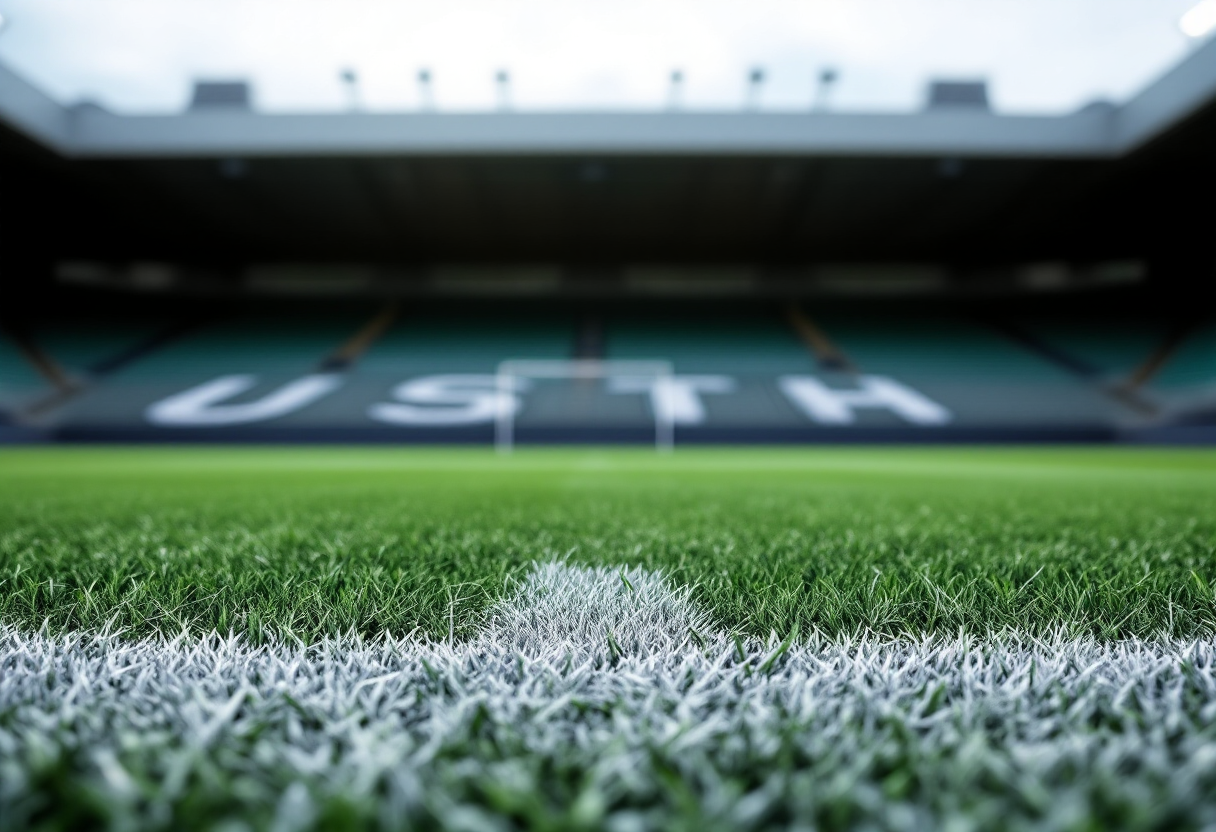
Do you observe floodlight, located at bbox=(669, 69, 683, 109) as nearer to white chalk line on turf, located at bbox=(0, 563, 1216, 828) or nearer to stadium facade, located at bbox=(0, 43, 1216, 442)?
stadium facade, located at bbox=(0, 43, 1216, 442)

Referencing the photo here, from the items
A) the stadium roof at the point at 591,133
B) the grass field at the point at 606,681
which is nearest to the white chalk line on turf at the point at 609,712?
the grass field at the point at 606,681

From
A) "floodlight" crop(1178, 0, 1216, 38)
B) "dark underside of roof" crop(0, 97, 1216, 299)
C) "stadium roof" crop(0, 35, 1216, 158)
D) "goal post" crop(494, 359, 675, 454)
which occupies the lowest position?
"goal post" crop(494, 359, 675, 454)

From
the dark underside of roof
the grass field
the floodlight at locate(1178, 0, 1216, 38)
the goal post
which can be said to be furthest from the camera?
the dark underside of roof

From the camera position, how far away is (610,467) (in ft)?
22.3

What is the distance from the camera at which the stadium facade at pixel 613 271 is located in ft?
39.4

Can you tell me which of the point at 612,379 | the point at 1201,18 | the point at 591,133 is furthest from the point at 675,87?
the point at 1201,18

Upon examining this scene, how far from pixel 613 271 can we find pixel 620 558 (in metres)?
18.0

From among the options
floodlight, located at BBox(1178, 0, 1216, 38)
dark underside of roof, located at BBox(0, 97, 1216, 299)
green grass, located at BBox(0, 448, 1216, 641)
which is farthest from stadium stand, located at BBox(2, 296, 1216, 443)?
green grass, located at BBox(0, 448, 1216, 641)

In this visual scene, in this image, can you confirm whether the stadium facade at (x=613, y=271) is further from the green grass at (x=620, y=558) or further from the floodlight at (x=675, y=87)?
the green grass at (x=620, y=558)

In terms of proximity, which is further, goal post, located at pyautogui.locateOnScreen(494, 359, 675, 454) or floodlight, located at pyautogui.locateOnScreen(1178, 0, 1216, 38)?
goal post, located at pyautogui.locateOnScreen(494, 359, 675, 454)

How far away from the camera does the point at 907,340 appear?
16.2 meters

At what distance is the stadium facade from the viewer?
39.4 feet

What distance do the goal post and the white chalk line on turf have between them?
9714 millimetres

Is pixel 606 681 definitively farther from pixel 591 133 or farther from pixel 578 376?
pixel 578 376
